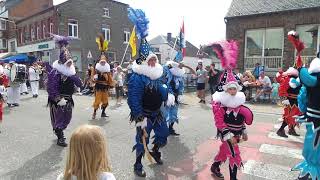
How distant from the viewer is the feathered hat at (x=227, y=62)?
196 inches

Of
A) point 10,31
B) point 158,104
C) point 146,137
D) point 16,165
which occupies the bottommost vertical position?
point 16,165

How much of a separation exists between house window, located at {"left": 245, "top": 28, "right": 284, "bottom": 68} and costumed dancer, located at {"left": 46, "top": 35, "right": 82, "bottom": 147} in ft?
47.0

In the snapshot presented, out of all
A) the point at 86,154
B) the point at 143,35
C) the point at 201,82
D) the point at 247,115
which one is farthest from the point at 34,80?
the point at 86,154

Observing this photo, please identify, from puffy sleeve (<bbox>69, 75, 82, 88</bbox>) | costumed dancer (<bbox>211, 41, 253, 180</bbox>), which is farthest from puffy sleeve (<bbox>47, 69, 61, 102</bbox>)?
costumed dancer (<bbox>211, 41, 253, 180</bbox>)

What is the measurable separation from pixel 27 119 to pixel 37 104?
11.9 feet

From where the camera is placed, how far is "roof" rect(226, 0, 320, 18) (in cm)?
1823

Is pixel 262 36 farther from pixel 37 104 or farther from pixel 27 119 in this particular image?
pixel 27 119

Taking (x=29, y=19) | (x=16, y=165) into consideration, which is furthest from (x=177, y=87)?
(x=29, y=19)

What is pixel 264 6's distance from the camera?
19625mm

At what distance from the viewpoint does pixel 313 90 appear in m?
4.52

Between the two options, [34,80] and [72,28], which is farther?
[72,28]

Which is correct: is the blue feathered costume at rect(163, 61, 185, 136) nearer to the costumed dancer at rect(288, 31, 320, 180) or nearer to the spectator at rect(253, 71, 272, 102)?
the costumed dancer at rect(288, 31, 320, 180)

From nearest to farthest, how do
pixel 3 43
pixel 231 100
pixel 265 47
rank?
1. pixel 231 100
2. pixel 265 47
3. pixel 3 43

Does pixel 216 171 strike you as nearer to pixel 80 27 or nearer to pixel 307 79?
pixel 307 79
